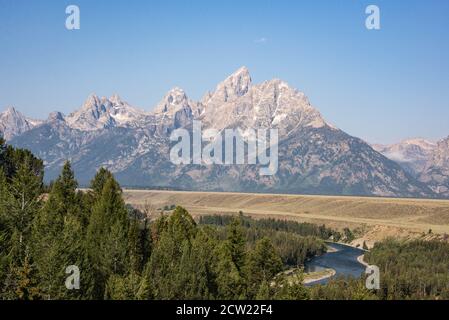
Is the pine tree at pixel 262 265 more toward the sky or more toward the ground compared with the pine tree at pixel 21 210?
more toward the ground

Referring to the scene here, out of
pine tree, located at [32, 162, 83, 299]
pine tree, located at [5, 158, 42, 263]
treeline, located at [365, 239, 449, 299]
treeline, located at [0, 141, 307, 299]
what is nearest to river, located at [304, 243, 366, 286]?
treeline, located at [365, 239, 449, 299]

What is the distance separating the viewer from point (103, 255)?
196 feet

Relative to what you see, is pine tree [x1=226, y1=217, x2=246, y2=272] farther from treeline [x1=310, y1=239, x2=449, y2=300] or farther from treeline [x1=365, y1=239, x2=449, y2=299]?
treeline [x1=365, y1=239, x2=449, y2=299]

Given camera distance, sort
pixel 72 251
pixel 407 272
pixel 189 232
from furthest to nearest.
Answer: pixel 407 272
pixel 189 232
pixel 72 251

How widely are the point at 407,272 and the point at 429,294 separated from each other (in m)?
15.5

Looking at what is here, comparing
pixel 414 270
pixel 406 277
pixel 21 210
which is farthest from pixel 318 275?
pixel 21 210

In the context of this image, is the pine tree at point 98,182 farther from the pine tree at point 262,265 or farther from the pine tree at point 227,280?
the pine tree at point 262,265

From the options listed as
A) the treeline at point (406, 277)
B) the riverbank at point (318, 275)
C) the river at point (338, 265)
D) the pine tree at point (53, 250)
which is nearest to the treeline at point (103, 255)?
the pine tree at point (53, 250)

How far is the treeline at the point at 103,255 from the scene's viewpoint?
4428cm
